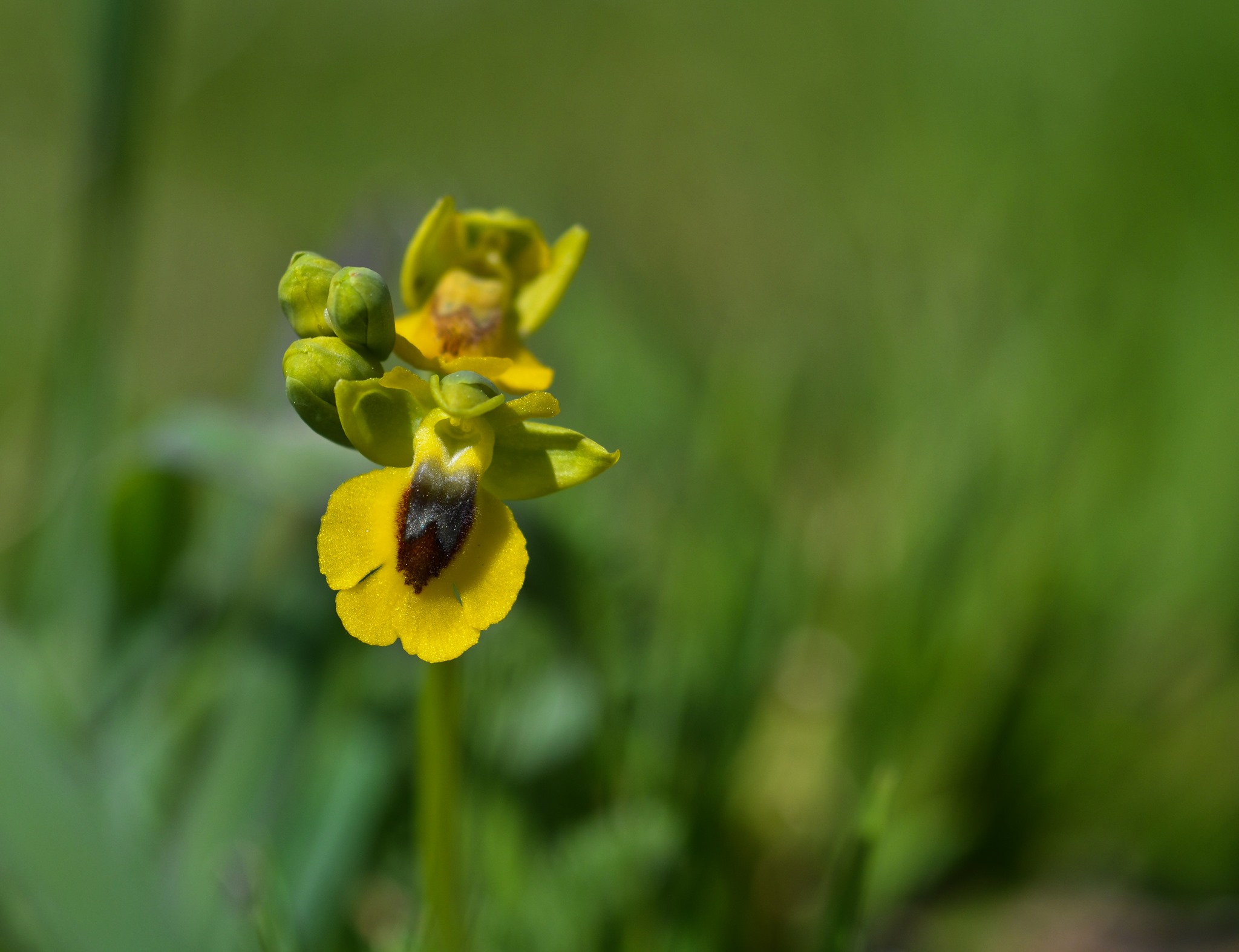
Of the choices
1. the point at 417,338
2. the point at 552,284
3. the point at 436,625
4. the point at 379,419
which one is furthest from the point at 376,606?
the point at 552,284

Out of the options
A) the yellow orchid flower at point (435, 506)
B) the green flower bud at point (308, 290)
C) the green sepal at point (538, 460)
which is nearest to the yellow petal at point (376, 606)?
the yellow orchid flower at point (435, 506)

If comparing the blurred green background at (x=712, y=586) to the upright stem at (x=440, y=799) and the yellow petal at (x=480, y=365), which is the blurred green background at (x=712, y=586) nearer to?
the upright stem at (x=440, y=799)

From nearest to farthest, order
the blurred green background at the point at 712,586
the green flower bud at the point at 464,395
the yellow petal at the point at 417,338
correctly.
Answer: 1. the green flower bud at the point at 464,395
2. the yellow petal at the point at 417,338
3. the blurred green background at the point at 712,586

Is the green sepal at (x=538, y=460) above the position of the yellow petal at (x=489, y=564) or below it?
above

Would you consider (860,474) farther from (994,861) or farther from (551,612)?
(551,612)

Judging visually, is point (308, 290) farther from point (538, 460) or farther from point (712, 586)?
point (712, 586)

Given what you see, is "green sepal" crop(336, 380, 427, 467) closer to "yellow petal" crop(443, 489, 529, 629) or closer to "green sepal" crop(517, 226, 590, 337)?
"yellow petal" crop(443, 489, 529, 629)
